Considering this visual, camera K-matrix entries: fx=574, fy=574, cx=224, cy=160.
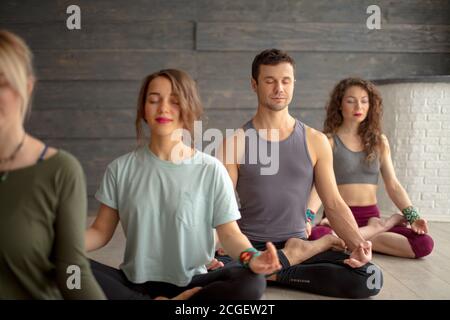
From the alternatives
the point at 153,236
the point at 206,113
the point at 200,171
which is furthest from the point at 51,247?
the point at 206,113

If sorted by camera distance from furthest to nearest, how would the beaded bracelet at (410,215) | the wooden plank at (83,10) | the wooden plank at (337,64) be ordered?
1. the wooden plank at (337,64)
2. the wooden plank at (83,10)
3. the beaded bracelet at (410,215)

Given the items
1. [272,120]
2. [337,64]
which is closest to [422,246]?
[272,120]

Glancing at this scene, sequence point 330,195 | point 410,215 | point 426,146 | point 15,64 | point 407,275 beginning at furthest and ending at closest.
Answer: point 426,146
point 410,215
point 407,275
point 330,195
point 15,64

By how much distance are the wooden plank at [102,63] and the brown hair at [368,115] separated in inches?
67.2

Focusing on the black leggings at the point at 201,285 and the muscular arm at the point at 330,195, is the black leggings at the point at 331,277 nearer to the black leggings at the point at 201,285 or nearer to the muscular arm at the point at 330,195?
the muscular arm at the point at 330,195

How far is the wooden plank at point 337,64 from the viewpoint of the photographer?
4738 mm

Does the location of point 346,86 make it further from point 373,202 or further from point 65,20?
point 65,20

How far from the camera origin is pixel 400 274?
8.98 feet

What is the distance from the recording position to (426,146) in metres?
4.25

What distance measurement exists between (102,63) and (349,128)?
2254 millimetres

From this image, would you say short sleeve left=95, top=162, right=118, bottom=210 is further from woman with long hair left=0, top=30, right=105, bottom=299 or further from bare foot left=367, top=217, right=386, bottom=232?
bare foot left=367, top=217, right=386, bottom=232

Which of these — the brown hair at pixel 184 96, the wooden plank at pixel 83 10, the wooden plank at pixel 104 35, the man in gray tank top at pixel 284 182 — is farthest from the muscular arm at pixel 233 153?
the wooden plank at pixel 83 10

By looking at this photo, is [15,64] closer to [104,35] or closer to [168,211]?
[168,211]

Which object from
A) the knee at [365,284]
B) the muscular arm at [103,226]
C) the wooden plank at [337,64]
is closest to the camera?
the muscular arm at [103,226]
